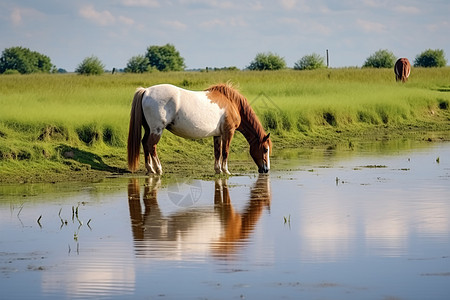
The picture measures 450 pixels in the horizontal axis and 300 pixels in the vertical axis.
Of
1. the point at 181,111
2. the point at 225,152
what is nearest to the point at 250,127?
the point at 225,152

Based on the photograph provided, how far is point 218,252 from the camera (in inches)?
306

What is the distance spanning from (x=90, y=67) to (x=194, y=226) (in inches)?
1588

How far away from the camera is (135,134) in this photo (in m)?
12.9

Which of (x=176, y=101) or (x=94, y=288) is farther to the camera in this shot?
(x=176, y=101)

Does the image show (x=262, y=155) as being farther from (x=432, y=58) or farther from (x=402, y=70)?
(x=432, y=58)

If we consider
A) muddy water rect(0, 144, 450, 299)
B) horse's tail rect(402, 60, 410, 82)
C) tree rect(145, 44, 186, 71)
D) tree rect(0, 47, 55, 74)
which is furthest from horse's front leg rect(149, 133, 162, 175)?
tree rect(0, 47, 55, 74)

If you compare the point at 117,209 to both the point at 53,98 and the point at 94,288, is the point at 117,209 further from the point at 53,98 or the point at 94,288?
the point at 53,98

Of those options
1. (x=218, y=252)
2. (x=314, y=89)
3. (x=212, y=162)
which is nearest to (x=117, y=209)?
(x=218, y=252)

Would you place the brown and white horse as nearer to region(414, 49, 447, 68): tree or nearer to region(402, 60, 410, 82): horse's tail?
region(402, 60, 410, 82): horse's tail

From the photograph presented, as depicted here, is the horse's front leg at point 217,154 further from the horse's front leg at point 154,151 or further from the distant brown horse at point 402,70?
the distant brown horse at point 402,70

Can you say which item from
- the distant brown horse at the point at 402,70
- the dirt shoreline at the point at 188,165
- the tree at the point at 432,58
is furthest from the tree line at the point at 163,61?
the dirt shoreline at the point at 188,165

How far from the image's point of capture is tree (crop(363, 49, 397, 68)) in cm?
6350

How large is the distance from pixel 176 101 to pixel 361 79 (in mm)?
20644

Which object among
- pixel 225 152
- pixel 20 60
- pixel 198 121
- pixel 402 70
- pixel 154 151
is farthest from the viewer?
pixel 20 60
